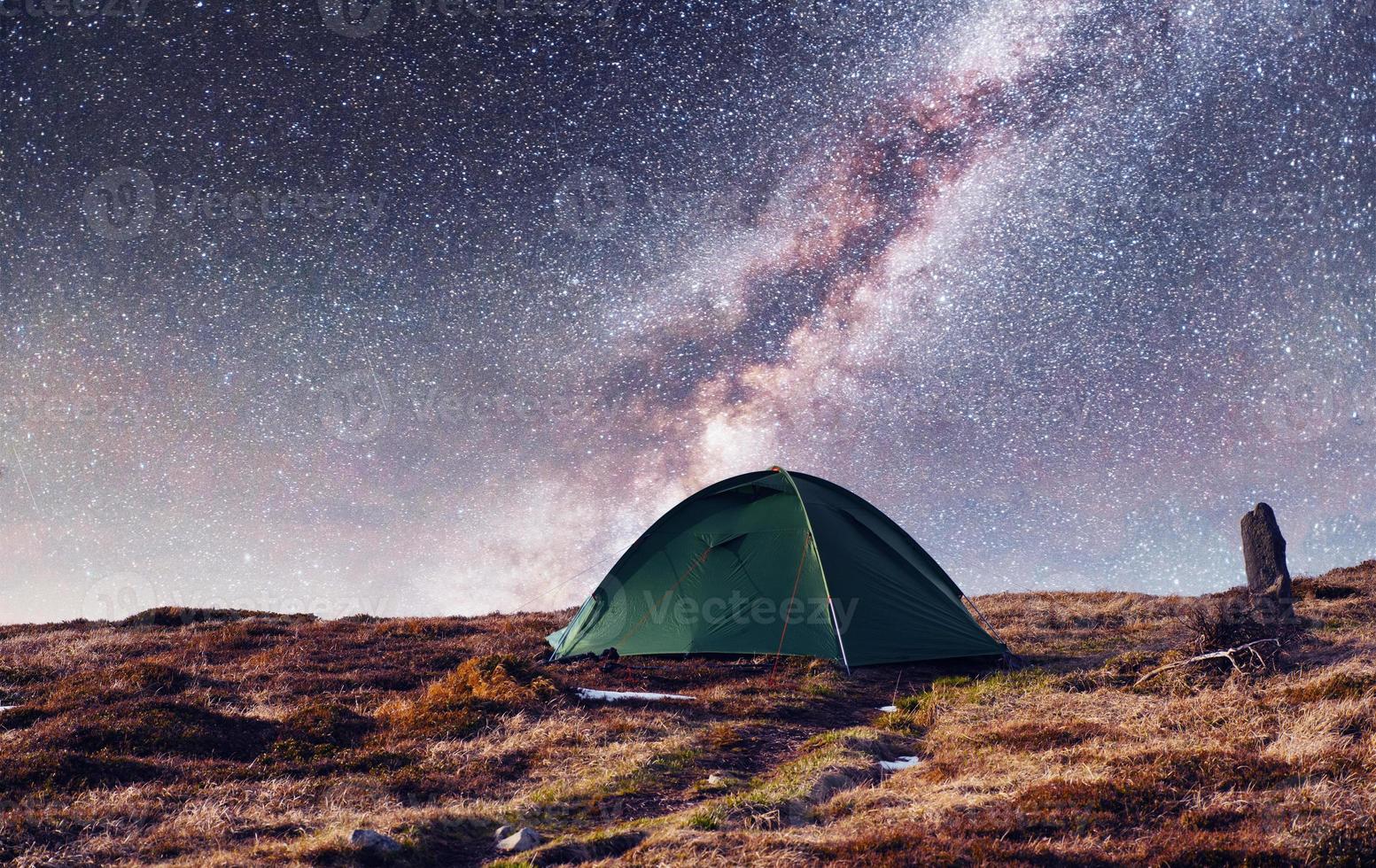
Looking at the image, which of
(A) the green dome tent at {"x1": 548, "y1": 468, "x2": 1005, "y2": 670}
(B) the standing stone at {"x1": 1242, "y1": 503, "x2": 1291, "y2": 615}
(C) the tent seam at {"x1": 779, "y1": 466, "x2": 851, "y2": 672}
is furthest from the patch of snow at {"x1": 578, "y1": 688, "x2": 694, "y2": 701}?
(B) the standing stone at {"x1": 1242, "y1": 503, "x2": 1291, "y2": 615}

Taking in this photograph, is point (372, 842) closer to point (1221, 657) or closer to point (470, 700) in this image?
point (470, 700)

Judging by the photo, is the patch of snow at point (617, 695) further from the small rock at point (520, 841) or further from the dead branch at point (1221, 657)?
the dead branch at point (1221, 657)

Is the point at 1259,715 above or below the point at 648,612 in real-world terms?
below

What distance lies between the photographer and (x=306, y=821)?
6301mm

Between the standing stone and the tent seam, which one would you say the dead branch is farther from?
the standing stone

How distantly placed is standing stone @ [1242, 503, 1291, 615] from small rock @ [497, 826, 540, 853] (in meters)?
16.8

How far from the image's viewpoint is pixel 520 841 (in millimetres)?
5863

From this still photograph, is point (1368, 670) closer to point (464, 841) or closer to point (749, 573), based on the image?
point (749, 573)

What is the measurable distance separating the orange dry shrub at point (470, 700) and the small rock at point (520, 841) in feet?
11.3

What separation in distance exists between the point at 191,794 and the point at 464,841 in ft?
8.71

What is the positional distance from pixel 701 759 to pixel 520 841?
9.29 feet

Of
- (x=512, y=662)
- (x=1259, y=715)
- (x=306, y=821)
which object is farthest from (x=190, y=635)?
(x=1259, y=715)

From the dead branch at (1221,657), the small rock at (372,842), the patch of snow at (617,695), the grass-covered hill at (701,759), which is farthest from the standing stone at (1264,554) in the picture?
the small rock at (372,842)

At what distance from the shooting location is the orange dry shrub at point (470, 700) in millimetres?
9492
